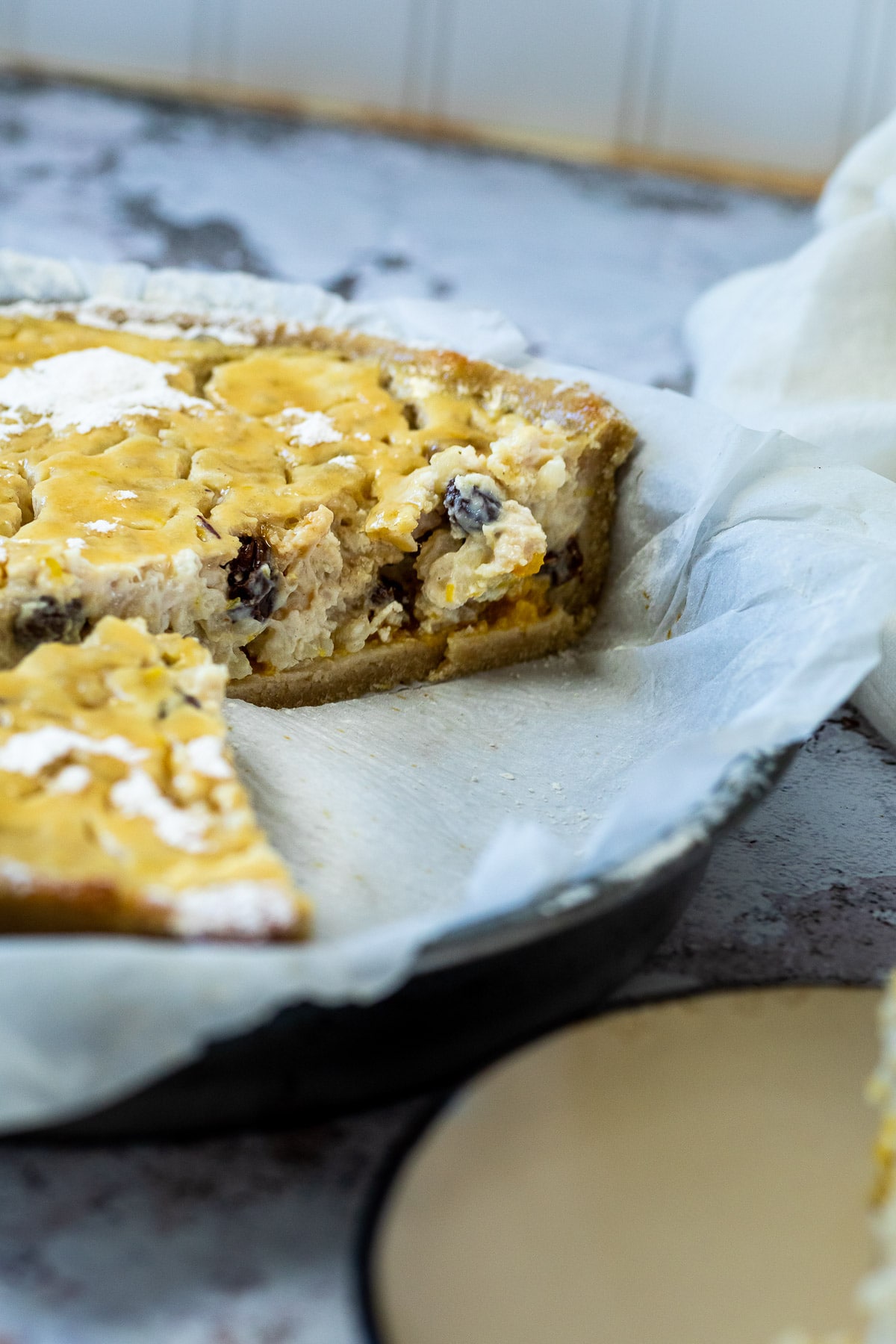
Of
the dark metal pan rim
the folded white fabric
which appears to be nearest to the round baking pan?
the dark metal pan rim

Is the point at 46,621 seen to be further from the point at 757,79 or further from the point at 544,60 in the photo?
the point at 757,79

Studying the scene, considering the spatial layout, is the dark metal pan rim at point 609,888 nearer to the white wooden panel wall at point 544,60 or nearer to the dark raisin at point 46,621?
the dark raisin at point 46,621

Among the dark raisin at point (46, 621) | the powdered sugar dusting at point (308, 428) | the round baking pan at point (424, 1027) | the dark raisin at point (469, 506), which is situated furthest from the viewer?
the powdered sugar dusting at point (308, 428)

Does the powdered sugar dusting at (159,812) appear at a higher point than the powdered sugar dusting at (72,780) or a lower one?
lower

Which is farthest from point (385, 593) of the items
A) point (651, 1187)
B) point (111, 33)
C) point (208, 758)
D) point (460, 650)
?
point (111, 33)

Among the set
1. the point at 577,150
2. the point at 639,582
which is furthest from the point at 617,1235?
the point at 577,150

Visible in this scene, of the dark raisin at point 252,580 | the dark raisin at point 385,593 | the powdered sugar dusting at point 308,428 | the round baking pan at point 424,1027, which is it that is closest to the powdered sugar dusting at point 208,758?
the round baking pan at point 424,1027

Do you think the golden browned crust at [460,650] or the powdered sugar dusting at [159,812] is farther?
the golden browned crust at [460,650]

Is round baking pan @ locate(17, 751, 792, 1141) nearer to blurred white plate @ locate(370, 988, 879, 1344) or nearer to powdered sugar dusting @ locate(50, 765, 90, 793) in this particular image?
blurred white plate @ locate(370, 988, 879, 1344)
